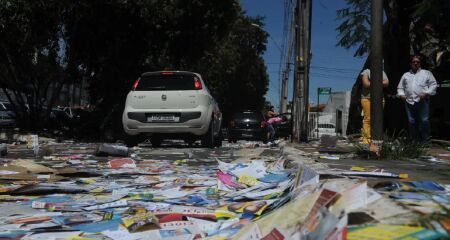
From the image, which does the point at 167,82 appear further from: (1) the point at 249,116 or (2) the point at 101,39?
(1) the point at 249,116

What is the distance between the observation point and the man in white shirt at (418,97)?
10.1m

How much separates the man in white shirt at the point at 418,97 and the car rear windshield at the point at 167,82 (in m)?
4.33

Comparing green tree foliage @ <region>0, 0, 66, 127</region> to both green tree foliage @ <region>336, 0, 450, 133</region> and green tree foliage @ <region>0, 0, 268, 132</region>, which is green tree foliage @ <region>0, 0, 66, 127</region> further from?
green tree foliage @ <region>336, 0, 450, 133</region>

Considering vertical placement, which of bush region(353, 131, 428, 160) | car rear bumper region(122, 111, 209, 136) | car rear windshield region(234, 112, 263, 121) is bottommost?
bush region(353, 131, 428, 160)

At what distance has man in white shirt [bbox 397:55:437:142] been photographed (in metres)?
10.1

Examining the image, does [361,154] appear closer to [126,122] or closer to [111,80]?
[126,122]

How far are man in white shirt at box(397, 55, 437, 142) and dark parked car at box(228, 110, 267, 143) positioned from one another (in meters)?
13.2

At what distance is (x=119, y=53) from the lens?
1888cm

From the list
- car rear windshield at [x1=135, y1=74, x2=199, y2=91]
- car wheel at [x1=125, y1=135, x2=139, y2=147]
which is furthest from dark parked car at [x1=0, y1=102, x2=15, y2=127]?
car rear windshield at [x1=135, y1=74, x2=199, y2=91]

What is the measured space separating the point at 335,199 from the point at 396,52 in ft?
52.6

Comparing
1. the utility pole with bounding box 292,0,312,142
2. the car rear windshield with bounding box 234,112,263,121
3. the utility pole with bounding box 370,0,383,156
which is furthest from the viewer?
the car rear windshield with bounding box 234,112,263,121

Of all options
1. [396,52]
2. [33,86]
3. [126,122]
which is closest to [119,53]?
[33,86]

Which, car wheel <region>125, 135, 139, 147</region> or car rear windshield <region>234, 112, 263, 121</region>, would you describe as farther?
car rear windshield <region>234, 112, 263, 121</region>

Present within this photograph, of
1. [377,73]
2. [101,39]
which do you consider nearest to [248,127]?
[101,39]
